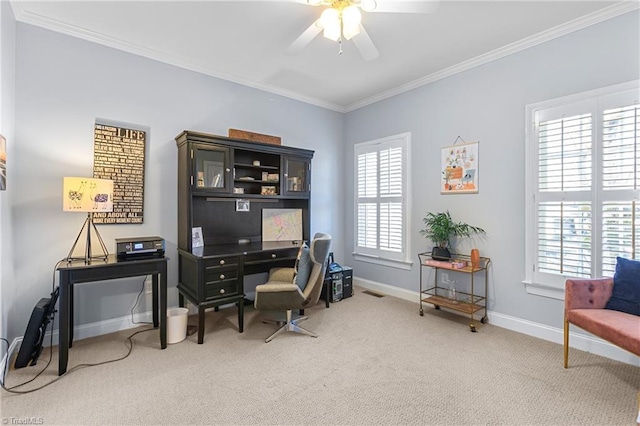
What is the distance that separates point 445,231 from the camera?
3.41 meters

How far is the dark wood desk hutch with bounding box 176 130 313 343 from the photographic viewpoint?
290 cm

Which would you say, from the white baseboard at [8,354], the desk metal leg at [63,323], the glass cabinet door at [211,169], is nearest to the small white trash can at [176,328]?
the desk metal leg at [63,323]

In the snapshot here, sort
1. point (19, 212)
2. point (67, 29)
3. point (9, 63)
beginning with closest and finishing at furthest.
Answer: point (9, 63)
point (19, 212)
point (67, 29)

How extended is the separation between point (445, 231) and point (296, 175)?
1968 millimetres

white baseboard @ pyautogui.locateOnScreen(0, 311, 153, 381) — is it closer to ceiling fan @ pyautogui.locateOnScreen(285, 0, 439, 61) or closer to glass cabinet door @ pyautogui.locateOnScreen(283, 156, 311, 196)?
glass cabinet door @ pyautogui.locateOnScreen(283, 156, 311, 196)

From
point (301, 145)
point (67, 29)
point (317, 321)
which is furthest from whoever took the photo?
point (301, 145)

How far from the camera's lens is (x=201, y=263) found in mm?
2791

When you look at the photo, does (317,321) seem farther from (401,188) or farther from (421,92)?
(421,92)

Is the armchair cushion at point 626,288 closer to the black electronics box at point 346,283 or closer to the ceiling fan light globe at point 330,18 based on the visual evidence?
the black electronics box at point 346,283

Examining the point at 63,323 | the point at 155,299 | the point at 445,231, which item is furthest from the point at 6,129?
the point at 445,231

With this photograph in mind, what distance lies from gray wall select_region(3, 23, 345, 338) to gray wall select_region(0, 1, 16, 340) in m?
0.08

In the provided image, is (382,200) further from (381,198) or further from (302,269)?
(302,269)

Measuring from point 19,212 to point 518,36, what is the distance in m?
4.78

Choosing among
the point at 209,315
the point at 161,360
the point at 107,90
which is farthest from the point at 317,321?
the point at 107,90
